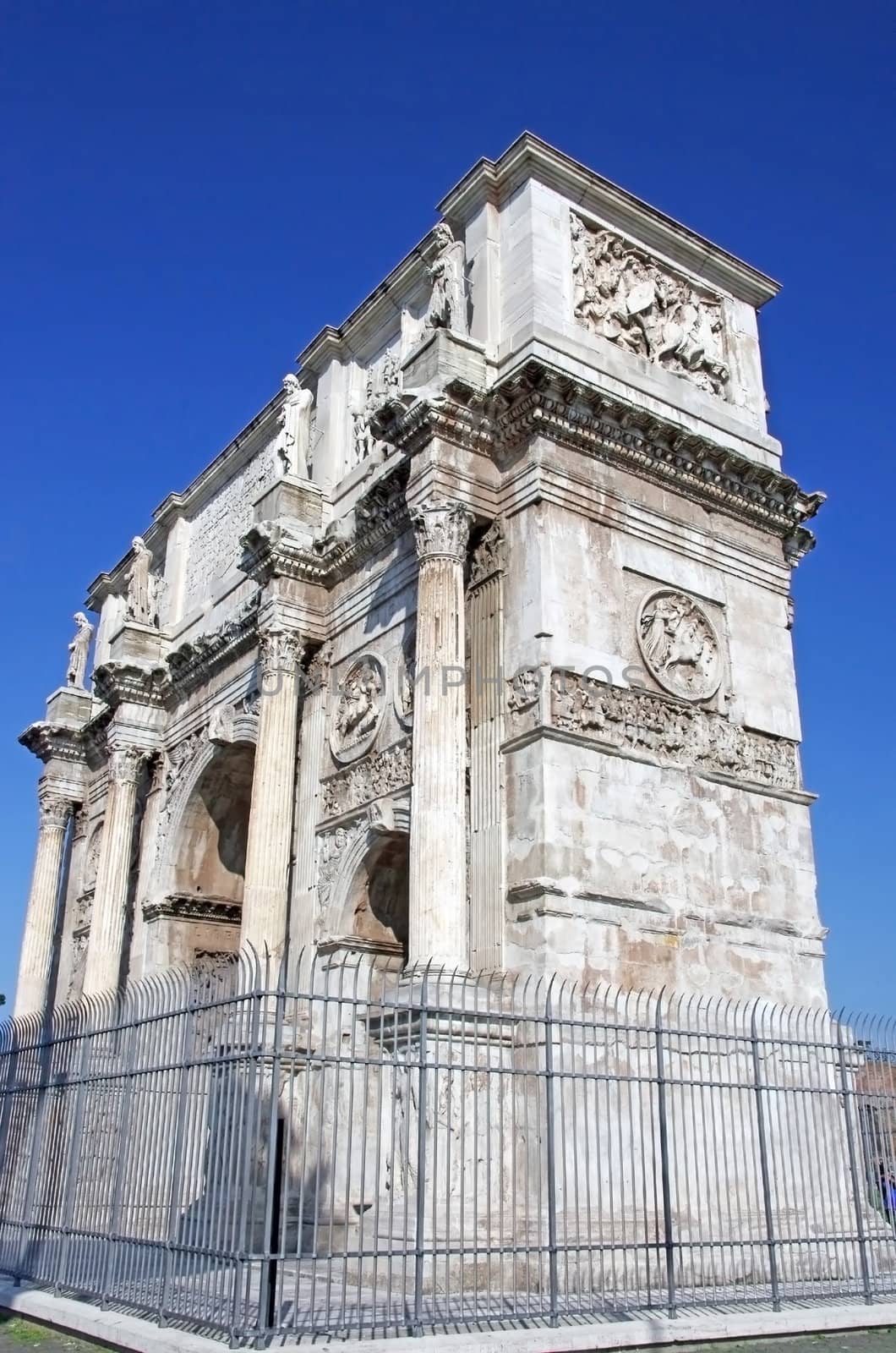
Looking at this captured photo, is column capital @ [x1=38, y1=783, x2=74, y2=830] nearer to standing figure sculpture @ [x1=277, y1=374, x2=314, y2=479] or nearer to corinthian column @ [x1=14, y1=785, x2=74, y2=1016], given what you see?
corinthian column @ [x1=14, y1=785, x2=74, y2=1016]

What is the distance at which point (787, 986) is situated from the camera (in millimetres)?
14539

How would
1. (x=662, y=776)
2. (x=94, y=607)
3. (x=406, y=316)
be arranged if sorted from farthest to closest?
(x=94, y=607) < (x=406, y=316) < (x=662, y=776)

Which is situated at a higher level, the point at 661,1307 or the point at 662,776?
the point at 662,776

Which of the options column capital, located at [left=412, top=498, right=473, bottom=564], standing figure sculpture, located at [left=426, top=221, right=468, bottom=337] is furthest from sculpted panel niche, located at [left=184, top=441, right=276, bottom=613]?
column capital, located at [left=412, top=498, right=473, bottom=564]

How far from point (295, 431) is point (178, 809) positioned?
21.8 feet

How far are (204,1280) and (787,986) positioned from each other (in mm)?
8569

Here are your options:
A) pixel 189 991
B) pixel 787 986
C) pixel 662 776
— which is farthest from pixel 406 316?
pixel 189 991

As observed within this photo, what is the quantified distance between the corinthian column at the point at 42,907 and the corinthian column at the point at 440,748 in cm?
1327

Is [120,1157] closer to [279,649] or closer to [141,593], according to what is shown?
[279,649]

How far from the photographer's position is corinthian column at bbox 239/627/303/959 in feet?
51.4

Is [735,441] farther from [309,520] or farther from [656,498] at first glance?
[309,520]

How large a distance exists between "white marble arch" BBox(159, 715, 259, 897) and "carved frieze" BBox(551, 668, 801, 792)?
8.22 metres

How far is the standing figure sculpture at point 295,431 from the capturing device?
727 inches

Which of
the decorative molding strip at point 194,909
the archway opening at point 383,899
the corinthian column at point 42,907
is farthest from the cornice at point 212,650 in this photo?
the corinthian column at point 42,907
